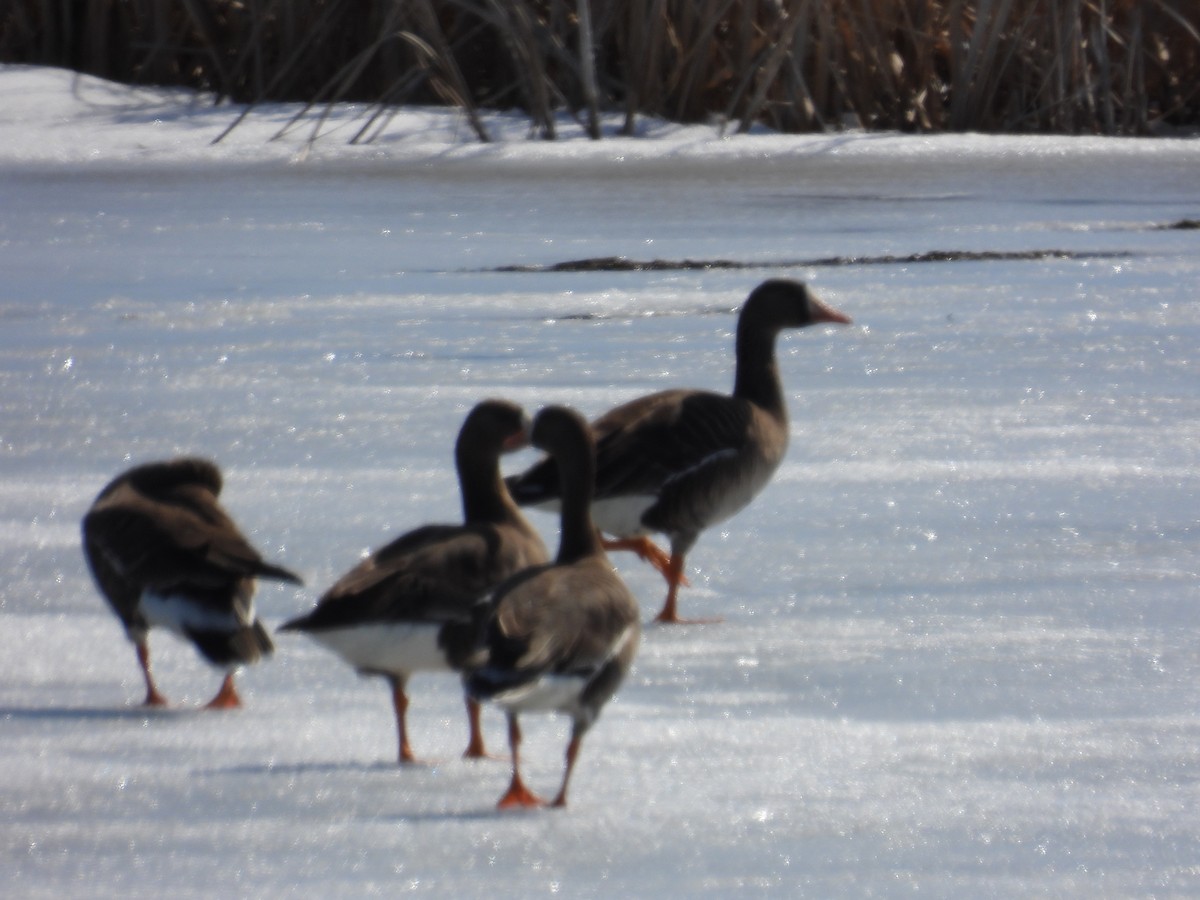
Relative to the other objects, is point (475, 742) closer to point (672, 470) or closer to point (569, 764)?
point (569, 764)

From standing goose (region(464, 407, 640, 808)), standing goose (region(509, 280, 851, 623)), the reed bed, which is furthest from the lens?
the reed bed

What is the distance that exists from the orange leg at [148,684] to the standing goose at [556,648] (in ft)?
2.59

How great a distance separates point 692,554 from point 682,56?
1179 cm

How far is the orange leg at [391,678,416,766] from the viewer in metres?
Result: 3.45

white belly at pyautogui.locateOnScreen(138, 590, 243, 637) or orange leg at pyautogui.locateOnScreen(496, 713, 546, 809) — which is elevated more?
orange leg at pyautogui.locateOnScreen(496, 713, 546, 809)

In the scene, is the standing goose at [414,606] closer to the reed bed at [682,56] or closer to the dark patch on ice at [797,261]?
the dark patch on ice at [797,261]

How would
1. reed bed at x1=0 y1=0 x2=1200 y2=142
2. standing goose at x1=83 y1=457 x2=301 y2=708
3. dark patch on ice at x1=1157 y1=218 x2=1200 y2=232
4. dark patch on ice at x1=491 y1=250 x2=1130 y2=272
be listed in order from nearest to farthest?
1. standing goose at x1=83 y1=457 x2=301 y2=708
2. dark patch on ice at x1=491 y1=250 x2=1130 y2=272
3. dark patch on ice at x1=1157 y1=218 x2=1200 y2=232
4. reed bed at x1=0 y1=0 x2=1200 y2=142

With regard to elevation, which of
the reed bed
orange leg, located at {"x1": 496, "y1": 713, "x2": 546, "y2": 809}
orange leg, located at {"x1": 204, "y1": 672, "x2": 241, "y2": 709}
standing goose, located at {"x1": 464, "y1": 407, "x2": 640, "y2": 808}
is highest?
standing goose, located at {"x1": 464, "y1": 407, "x2": 640, "y2": 808}

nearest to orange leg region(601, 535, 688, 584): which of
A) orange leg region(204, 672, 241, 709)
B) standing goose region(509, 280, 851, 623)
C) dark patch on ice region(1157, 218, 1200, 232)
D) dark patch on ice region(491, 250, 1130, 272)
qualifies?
standing goose region(509, 280, 851, 623)

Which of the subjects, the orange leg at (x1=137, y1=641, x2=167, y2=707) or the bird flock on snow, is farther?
the orange leg at (x1=137, y1=641, x2=167, y2=707)

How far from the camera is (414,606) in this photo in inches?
134

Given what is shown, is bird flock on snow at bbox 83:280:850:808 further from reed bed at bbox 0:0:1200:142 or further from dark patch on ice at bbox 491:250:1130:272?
reed bed at bbox 0:0:1200:142

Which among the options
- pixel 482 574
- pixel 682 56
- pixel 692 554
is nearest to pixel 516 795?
pixel 482 574

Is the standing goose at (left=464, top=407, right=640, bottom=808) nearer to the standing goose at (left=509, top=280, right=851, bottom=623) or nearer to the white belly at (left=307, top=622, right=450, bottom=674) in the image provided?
the white belly at (left=307, top=622, right=450, bottom=674)
